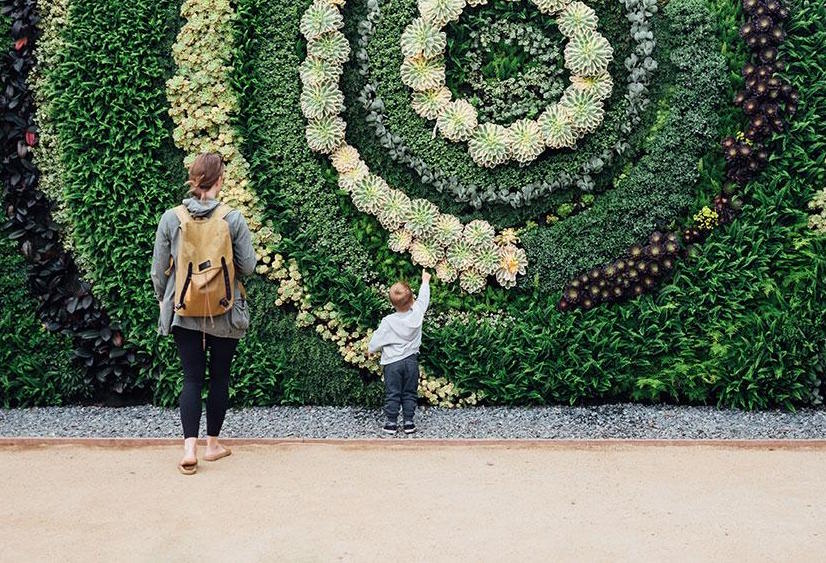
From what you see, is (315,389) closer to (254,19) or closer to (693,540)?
(254,19)

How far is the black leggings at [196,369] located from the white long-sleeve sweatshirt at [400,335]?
102 centimetres

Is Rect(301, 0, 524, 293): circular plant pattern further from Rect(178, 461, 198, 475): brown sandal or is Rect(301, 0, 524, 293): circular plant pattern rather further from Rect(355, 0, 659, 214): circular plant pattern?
Rect(178, 461, 198, 475): brown sandal

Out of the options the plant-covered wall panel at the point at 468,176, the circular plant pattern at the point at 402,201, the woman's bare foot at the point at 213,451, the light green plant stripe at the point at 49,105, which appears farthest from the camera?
the light green plant stripe at the point at 49,105

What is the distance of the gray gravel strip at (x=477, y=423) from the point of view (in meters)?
5.69

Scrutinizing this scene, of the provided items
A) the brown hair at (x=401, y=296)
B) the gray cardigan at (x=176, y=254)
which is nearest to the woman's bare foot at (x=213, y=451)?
the gray cardigan at (x=176, y=254)

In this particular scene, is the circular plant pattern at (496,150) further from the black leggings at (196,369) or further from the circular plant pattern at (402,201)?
the black leggings at (196,369)

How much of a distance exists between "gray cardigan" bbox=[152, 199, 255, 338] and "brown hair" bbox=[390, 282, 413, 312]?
38.7 inches

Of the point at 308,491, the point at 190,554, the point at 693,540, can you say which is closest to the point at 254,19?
the point at 308,491

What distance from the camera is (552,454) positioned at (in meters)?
5.33

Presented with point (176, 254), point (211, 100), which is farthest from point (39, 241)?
point (176, 254)

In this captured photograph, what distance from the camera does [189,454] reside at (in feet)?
16.3

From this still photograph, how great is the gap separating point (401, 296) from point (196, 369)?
49.4 inches

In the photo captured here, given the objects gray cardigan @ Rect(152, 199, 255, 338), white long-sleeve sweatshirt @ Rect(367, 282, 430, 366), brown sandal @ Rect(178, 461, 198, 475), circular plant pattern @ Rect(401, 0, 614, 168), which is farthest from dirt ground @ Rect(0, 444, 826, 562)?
circular plant pattern @ Rect(401, 0, 614, 168)

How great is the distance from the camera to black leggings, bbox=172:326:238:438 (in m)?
4.95
